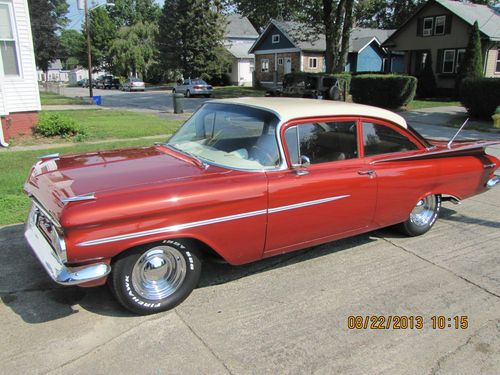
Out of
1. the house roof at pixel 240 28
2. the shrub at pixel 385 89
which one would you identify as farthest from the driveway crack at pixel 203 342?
the house roof at pixel 240 28

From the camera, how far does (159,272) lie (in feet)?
11.0

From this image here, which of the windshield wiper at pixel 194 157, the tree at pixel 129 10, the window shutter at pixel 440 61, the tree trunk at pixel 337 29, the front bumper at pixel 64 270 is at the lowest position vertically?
the front bumper at pixel 64 270


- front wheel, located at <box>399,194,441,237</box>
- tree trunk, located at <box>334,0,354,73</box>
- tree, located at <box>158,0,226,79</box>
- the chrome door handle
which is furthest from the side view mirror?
tree, located at <box>158,0,226,79</box>

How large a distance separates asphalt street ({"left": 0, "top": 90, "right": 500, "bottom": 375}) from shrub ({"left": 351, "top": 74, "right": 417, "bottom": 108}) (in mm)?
Result: 16769

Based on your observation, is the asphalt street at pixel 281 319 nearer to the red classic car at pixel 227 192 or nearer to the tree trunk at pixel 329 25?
the red classic car at pixel 227 192

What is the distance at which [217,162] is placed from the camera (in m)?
3.79

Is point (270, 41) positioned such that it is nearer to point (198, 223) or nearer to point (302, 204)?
point (302, 204)

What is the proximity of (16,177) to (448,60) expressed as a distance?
29178mm

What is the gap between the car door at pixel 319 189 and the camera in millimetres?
3652

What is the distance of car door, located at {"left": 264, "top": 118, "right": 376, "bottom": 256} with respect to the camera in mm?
3652

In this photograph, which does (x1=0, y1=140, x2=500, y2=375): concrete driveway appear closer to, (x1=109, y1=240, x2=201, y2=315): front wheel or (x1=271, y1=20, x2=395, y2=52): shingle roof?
(x1=109, y1=240, x2=201, y2=315): front wheel

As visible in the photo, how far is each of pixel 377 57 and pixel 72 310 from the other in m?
41.4


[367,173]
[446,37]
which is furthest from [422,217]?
[446,37]

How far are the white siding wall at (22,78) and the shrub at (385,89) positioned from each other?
14.8m
